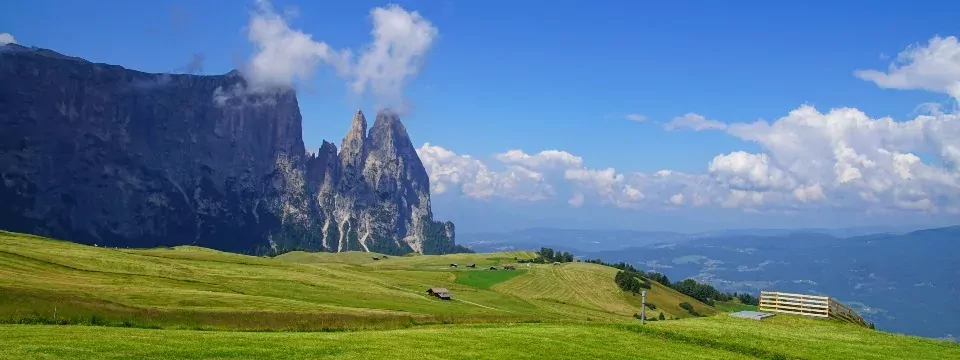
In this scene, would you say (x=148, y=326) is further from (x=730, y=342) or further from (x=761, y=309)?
(x=761, y=309)

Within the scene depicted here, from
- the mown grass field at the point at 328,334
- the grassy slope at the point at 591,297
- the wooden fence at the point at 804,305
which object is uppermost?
the wooden fence at the point at 804,305

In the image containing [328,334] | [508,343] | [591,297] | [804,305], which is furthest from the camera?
[591,297]

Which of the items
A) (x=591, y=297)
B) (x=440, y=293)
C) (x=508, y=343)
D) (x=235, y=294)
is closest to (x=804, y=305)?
(x=508, y=343)

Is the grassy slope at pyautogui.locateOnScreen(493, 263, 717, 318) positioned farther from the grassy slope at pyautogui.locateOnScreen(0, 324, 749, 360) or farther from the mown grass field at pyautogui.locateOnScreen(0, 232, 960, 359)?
the grassy slope at pyautogui.locateOnScreen(0, 324, 749, 360)

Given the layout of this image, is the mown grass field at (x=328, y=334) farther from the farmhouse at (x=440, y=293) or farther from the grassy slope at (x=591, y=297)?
the grassy slope at (x=591, y=297)

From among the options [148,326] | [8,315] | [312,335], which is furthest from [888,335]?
[8,315]

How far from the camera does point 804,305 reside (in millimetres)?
61344

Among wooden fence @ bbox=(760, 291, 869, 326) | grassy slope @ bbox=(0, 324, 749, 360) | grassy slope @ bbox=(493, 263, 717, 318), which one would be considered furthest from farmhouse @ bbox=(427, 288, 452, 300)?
grassy slope @ bbox=(0, 324, 749, 360)

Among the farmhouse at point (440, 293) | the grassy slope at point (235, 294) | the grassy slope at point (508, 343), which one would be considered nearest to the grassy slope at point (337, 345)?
the grassy slope at point (508, 343)

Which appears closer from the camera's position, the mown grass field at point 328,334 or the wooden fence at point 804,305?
the mown grass field at point 328,334

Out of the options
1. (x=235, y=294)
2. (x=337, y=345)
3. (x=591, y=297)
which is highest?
(x=337, y=345)

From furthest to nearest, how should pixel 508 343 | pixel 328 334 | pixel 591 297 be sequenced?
pixel 591 297, pixel 328 334, pixel 508 343

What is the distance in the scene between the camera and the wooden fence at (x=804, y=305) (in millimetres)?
60344

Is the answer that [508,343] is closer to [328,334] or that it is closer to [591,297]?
[328,334]
